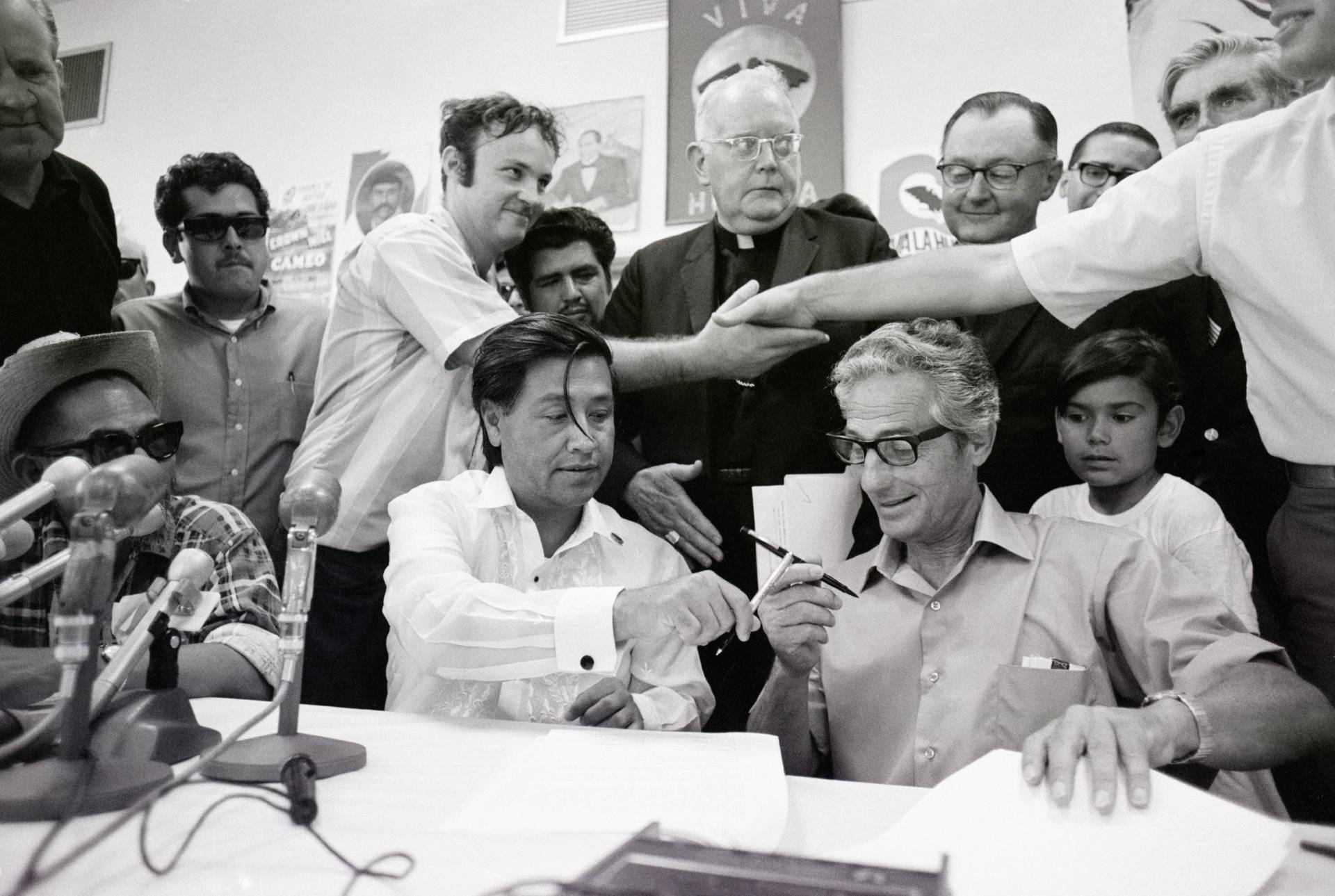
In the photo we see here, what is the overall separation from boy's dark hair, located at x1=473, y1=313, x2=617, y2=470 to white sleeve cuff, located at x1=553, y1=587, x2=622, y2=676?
1.70ft

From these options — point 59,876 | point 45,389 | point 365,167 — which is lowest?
point 59,876

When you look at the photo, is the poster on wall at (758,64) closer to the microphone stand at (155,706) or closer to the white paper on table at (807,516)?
the white paper on table at (807,516)

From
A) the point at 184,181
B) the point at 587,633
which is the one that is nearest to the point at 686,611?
the point at 587,633

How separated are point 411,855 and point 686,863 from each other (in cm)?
29

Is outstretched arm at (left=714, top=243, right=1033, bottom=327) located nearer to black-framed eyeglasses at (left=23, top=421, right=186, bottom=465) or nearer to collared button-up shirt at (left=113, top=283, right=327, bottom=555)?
black-framed eyeglasses at (left=23, top=421, right=186, bottom=465)

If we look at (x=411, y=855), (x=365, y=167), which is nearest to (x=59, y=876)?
(x=411, y=855)

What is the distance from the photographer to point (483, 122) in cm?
235

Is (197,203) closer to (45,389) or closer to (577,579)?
(45,389)

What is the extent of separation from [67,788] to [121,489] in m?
0.31

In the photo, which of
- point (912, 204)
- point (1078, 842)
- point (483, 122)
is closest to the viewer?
→ point (1078, 842)

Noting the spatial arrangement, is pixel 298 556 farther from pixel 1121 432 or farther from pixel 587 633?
pixel 1121 432

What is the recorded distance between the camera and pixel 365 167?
4.39m

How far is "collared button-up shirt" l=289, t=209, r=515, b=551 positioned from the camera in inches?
81.4

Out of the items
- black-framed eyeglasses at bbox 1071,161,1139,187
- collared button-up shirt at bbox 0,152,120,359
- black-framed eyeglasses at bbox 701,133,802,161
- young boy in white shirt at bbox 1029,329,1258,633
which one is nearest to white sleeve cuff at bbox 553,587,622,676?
young boy in white shirt at bbox 1029,329,1258,633
